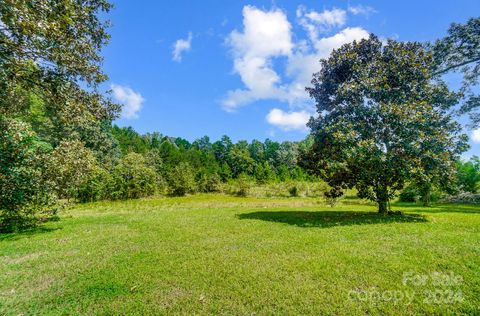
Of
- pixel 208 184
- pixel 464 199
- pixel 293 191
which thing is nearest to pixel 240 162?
pixel 208 184

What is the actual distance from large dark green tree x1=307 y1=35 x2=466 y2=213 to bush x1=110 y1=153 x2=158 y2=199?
36587 mm

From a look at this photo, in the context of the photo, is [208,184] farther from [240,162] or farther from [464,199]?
[464,199]

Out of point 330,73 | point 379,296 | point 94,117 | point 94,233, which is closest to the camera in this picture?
point 379,296

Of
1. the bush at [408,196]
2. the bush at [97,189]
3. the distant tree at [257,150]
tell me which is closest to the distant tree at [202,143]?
the distant tree at [257,150]

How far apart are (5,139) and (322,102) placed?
59.5ft

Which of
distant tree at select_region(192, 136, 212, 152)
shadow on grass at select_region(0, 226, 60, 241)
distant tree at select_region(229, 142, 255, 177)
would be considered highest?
distant tree at select_region(192, 136, 212, 152)

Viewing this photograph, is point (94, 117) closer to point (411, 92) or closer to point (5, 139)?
point (5, 139)

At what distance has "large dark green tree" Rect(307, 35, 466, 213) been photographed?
14.3 metres

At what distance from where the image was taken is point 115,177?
44.4 metres

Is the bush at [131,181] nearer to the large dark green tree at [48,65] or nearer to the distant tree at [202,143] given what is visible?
the large dark green tree at [48,65]

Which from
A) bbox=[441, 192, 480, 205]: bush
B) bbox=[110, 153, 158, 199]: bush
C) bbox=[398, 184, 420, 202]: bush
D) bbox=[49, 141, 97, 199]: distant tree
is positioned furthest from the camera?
bbox=[110, 153, 158, 199]: bush

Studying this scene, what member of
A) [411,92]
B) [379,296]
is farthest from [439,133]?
[379,296]

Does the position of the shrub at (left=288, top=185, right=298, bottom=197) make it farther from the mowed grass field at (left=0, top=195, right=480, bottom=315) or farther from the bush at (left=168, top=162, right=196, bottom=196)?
the mowed grass field at (left=0, top=195, right=480, bottom=315)

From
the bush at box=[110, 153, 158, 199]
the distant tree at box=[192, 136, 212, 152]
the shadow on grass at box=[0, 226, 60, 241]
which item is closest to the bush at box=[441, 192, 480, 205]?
the shadow on grass at box=[0, 226, 60, 241]
